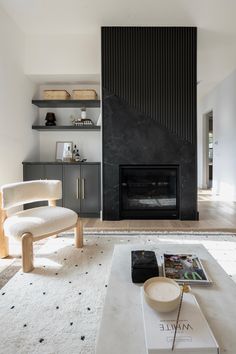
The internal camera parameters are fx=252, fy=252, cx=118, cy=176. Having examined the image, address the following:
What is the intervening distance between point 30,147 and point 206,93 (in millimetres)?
5022

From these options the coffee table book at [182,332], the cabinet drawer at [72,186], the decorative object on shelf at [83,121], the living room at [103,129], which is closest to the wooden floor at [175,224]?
the living room at [103,129]

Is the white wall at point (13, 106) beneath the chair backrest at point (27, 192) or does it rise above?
above

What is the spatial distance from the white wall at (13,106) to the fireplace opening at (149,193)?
152cm

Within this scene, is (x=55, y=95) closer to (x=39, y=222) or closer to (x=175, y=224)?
(x=39, y=222)

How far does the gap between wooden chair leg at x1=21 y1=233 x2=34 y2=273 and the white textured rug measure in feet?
0.20

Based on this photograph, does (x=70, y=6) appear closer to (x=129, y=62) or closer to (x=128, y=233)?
(x=129, y=62)

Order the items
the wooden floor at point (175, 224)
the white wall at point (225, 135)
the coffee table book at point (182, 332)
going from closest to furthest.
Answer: the coffee table book at point (182, 332) < the wooden floor at point (175, 224) < the white wall at point (225, 135)

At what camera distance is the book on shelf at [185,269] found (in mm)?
1161

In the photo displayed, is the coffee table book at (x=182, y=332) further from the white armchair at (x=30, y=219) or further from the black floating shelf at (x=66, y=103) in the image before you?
the black floating shelf at (x=66, y=103)

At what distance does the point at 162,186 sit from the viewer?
12.1 ft

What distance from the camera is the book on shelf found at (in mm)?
1161

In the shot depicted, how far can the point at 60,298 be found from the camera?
1.62 m

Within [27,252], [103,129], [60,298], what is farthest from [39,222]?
[103,129]

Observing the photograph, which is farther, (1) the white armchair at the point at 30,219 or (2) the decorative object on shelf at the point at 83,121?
(2) the decorative object on shelf at the point at 83,121
